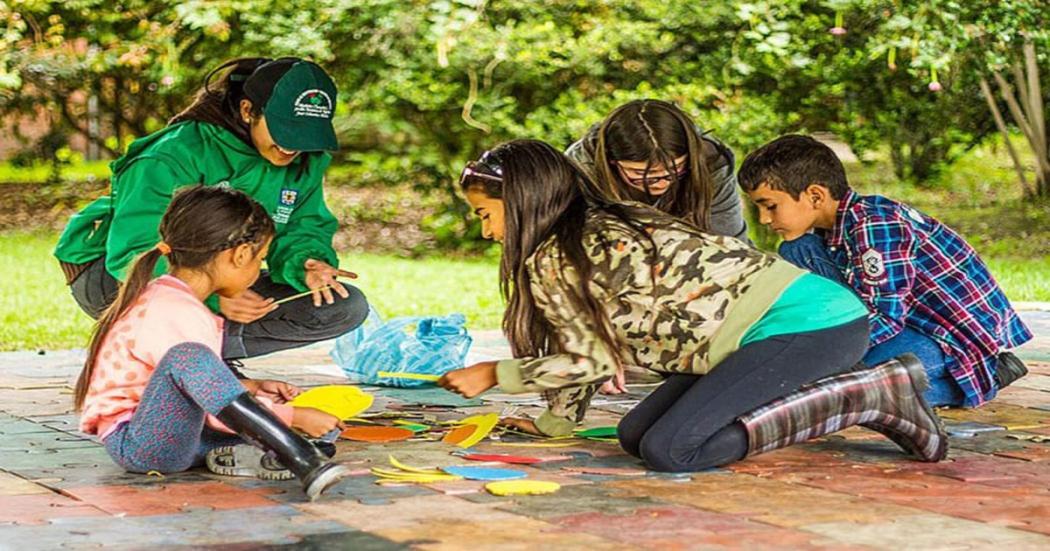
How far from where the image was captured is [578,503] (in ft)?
10.4

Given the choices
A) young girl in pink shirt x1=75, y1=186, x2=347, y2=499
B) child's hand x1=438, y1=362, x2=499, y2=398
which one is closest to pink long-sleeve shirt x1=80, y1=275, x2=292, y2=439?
young girl in pink shirt x1=75, y1=186, x2=347, y2=499

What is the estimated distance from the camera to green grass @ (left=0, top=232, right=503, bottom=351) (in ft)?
23.5

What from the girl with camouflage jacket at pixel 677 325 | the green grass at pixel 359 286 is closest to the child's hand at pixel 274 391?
the girl with camouflage jacket at pixel 677 325

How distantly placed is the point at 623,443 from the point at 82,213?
1.91 metres

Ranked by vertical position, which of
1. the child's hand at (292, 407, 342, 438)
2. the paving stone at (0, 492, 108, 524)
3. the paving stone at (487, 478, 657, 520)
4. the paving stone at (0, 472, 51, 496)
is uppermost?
the child's hand at (292, 407, 342, 438)

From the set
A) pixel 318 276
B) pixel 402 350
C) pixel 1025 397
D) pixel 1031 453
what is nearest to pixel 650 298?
pixel 1031 453

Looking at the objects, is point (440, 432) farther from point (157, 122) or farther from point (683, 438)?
point (157, 122)

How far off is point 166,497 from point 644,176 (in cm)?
157

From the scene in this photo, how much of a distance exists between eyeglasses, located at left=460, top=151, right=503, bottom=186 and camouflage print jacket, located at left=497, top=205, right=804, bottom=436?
0.65 ft

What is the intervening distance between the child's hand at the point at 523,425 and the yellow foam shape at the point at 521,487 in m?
0.70

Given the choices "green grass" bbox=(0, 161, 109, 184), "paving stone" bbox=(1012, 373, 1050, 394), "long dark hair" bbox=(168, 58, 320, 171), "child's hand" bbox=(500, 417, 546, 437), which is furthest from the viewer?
"green grass" bbox=(0, 161, 109, 184)

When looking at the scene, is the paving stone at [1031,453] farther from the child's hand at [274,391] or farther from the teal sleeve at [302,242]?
the teal sleeve at [302,242]

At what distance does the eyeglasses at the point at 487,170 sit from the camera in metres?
3.57

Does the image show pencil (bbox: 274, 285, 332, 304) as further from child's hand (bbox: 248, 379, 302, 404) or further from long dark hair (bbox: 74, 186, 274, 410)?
long dark hair (bbox: 74, 186, 274, 410)
